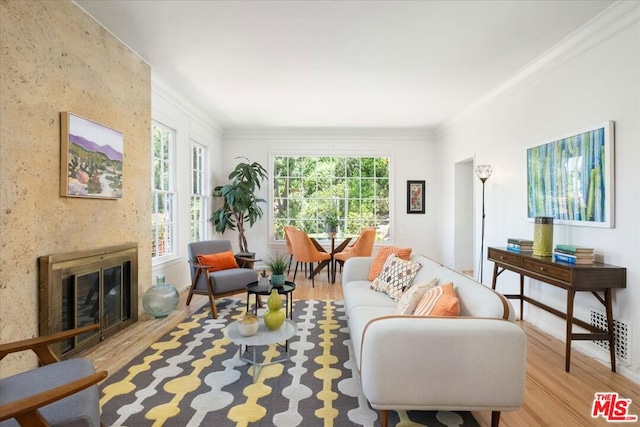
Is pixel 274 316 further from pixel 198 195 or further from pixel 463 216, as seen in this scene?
pixel 463 216

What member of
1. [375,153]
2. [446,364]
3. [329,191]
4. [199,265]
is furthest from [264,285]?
[375,153]

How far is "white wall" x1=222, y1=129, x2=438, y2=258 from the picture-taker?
6629 millimetres

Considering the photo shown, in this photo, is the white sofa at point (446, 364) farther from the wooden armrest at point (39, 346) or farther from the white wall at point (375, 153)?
the white wall at point (375, 153)

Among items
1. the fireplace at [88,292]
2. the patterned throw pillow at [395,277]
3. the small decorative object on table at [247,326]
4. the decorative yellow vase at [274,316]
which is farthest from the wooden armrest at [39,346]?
the patterned throw pillow at [395,277]

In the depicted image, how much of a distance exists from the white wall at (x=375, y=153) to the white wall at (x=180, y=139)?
1.25 metres

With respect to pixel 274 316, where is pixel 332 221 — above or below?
above

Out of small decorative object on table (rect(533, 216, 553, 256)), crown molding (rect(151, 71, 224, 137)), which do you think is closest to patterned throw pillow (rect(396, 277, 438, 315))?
small decorative object on table (rect(533, 216, 553, 256))

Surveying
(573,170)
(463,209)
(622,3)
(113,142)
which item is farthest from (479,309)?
(463,209)

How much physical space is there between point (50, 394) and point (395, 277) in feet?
8.25

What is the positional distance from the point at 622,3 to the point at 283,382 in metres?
3.68

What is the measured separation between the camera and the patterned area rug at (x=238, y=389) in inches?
74.4

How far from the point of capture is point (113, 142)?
10.0 feet

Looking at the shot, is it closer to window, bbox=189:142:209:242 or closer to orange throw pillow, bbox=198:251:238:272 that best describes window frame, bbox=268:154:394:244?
window, bbox=189:142:209:242

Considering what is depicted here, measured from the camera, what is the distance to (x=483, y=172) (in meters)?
4.52
